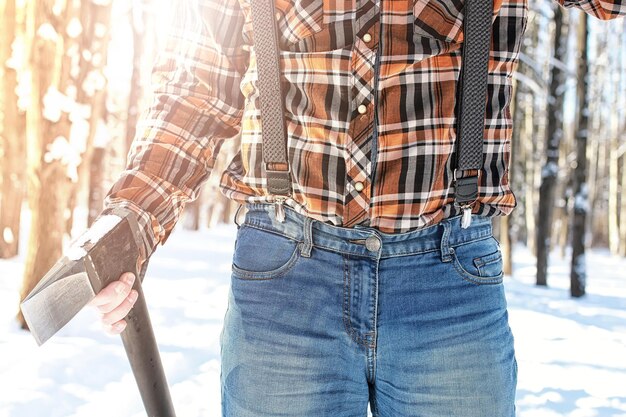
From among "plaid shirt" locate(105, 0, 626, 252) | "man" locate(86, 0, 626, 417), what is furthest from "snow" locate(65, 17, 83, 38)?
"man" locate(86, 0, 626, 417)

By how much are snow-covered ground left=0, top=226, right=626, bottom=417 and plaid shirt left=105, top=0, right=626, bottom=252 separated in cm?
273

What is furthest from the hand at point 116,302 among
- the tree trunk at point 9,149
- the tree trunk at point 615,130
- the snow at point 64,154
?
the tree trunk at point 615,130

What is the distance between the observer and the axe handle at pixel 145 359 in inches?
48.4

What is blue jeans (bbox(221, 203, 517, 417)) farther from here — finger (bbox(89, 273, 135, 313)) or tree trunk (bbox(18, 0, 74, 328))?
tree trunk (bbox(18, 0, 74, 328))

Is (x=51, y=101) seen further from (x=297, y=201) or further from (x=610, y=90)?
(x=610, y=90)

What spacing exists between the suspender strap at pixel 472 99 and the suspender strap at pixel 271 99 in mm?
364

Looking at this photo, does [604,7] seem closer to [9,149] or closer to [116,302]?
[116,302]

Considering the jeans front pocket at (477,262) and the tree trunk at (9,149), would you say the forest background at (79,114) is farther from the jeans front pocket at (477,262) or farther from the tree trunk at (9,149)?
the jeans front pocket at (477,262)

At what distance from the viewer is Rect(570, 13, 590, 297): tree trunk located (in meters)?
9.44

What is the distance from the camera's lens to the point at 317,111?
45.8 inches

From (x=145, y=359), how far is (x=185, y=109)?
58 cm

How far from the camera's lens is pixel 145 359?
1.26m

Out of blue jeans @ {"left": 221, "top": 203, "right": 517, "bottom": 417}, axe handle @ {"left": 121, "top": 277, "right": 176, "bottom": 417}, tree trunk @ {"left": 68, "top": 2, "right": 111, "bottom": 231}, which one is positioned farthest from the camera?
tree trunk @ {"left": 68, "top": 2, "right": 111, "bottom": 231}

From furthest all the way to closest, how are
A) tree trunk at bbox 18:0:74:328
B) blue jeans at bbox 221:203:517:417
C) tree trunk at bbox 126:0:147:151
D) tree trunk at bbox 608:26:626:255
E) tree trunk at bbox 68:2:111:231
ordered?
tree trunk at bbox 608:26:626:255 → tree trunk at bbox 126:0:147:151 → tree trunk at bbox 68:2:111:231 → tree trunk at bbox 18:0:74:328 → blue jeans at bbox 221:203:517:417
